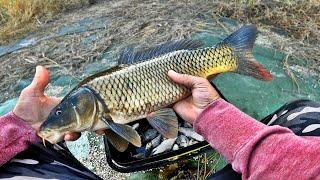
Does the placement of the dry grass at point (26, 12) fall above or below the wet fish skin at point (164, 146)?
below

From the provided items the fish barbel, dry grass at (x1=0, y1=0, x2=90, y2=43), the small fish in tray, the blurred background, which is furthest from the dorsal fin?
dry grass at (x1=0, y1=0, x2=90, y2=43)

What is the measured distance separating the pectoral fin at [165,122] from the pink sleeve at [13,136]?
0.43 meters

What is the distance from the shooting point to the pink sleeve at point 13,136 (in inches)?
65.2

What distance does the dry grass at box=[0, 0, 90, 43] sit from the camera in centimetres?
463

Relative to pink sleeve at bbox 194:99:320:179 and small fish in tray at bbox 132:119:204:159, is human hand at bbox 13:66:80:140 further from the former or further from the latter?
pink sleeve at bbox 194:99:320:179

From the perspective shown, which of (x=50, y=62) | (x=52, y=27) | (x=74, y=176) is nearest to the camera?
(x=74, y=176)

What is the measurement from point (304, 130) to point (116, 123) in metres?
0.63

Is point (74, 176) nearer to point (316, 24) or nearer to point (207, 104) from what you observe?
point (207, 104)

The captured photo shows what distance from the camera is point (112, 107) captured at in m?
1.74

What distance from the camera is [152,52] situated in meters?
1.92

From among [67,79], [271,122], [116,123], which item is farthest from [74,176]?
[67,79]

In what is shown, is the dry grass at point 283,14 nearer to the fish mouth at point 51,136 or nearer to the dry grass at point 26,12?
the dry grass at point 26,12

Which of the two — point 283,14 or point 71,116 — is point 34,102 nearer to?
point 71,116

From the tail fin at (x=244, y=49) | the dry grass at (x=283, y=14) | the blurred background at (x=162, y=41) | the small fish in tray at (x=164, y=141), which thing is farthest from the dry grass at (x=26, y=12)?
the tail fin at (x=244, y=49)
